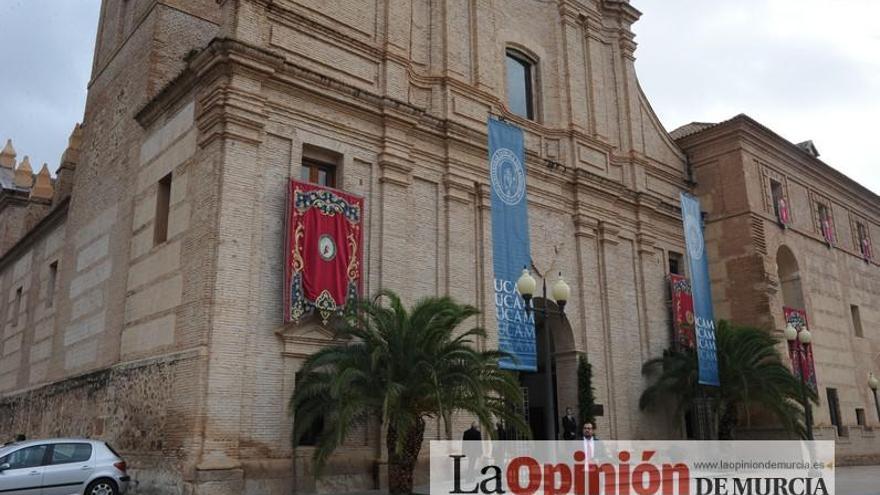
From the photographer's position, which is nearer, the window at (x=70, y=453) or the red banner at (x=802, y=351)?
the window at (x=70, y=453)

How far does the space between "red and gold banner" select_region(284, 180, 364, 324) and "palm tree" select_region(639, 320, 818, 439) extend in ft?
34.1

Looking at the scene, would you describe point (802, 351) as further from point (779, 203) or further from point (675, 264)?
point (779, 203)

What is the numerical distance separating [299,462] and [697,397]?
482 inches

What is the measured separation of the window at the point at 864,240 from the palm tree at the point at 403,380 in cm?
2439

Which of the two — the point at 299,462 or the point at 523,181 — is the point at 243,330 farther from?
the point at 523,181

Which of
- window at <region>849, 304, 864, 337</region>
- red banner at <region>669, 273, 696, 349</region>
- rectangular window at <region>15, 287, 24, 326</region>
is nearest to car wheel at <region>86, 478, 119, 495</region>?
rectangular window at <region>15, 287, 24, 326</region>

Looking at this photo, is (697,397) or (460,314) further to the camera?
(697,397)

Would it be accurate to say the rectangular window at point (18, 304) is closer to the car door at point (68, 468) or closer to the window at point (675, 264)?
the car door at point (68, 468)

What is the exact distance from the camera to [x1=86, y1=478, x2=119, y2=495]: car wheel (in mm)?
12703

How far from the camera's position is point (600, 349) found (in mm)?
21031

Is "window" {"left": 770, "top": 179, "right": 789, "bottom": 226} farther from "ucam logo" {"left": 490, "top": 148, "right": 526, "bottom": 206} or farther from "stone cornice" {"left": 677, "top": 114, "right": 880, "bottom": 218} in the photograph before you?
"ucam logo" {"left": 490, "top": 148, "right": 526, "bottom": 206}

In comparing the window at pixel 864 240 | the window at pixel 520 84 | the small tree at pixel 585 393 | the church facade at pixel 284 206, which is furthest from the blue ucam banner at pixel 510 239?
the window at pixel 864 240

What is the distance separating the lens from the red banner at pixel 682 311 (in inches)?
914

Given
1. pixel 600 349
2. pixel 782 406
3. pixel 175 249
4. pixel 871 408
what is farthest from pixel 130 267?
pixel 871 408
